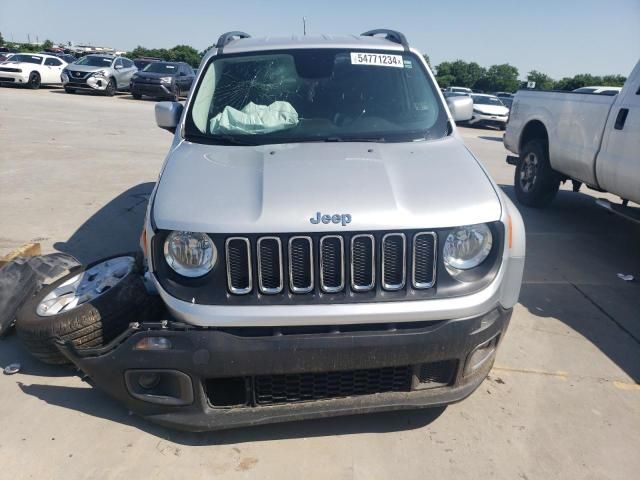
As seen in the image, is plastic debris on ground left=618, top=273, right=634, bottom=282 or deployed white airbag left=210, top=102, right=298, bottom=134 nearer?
deployed white airbag left=210, top=102, right=298, bottom=134

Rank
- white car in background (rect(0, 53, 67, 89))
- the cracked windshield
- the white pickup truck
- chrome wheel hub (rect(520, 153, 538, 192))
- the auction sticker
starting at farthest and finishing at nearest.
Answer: white car in background (rect(0, 53, 67, 89)) < chrome wheel hub (rect(520, 153, 538, 192)) < the white pickup truck < the auction sticker < the cracked windshield

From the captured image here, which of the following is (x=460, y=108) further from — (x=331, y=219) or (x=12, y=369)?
(x=12, y=369)

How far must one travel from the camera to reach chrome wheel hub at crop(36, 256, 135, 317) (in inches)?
132

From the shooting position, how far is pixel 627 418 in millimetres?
3055

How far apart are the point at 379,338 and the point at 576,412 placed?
1.41 metres

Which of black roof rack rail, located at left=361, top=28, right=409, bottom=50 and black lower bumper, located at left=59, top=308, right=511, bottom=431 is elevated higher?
black roof rack rail, located at left=361, top=28, right=409, bottom=50

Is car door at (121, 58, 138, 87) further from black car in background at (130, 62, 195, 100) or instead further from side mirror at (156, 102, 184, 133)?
side mirror at (156, 102, 184, 133)

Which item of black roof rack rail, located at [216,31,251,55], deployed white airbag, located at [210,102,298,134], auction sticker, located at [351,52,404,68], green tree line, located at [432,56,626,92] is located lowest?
green tree line, located at [432,56,626,92]

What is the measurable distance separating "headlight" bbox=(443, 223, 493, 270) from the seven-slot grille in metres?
0.11

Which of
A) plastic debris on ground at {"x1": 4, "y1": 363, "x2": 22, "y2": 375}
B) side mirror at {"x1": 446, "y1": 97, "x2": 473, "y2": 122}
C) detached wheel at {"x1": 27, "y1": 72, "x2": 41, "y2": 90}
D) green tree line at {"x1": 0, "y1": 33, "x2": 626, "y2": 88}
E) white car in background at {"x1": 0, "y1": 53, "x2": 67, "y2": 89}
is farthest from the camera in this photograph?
green tree line at {"x1": 0, "y1": 33, "x2": 626, "y2": 88}

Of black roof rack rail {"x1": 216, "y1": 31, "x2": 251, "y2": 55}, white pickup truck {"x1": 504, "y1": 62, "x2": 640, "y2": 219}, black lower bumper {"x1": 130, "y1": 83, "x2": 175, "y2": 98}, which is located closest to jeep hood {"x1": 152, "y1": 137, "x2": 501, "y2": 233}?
black roof rack rail {"x1": 216, "y1": 31, "x2": 251, "y2": 55}

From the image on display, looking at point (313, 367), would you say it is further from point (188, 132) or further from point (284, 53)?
point (284, 53)

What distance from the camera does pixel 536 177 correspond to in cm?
714

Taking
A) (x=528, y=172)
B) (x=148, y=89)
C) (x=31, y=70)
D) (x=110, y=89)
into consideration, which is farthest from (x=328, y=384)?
(x=31, y=70)
